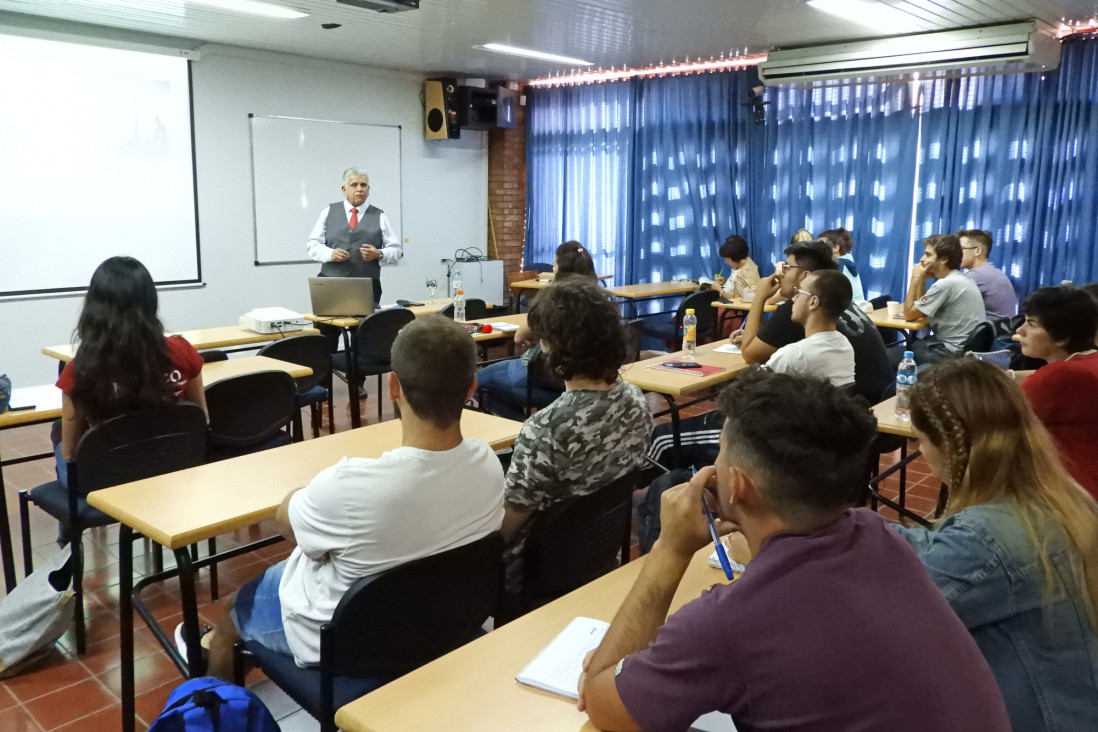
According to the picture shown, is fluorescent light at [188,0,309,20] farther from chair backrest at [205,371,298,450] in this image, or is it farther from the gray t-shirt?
the gray t-shirt

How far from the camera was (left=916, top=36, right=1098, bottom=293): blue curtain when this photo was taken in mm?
6449

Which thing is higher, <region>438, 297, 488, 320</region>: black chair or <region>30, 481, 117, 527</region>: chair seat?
<region>438, 297, 488, 320</region>: black chair

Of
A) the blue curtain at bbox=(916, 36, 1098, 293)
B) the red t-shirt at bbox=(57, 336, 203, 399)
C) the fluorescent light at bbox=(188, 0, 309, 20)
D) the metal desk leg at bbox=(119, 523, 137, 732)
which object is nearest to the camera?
the metal desk leg at bbox=(119, 523, 137, 732)

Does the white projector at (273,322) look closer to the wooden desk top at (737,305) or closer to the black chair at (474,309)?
the black chair at (474,309)

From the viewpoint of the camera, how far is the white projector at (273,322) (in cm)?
490

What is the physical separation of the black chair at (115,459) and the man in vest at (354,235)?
3489 mm

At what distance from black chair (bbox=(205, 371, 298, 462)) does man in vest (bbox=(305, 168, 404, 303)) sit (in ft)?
9.19

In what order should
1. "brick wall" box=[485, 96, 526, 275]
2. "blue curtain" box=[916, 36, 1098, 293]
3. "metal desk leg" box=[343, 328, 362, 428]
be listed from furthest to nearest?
"brick wall" box=[485, 96, 526, 275]
"blue curtain" box=[916, 36, 1098, 293]
"metal desk leg" box=[343, 328, 362, 428]

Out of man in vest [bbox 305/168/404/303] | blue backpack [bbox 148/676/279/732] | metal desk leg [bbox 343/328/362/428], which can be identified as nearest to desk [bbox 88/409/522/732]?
blue backpack [bbox 148/676/279/732]

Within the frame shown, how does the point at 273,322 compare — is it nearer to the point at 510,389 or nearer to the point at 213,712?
the point at 510,389

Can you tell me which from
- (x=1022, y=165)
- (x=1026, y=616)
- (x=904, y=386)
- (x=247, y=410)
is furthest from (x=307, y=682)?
(x=1022, y=165)

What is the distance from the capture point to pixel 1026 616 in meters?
1.33

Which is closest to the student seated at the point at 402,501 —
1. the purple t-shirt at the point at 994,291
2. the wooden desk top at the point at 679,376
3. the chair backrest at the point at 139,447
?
the chair backrest at the point at 139,447

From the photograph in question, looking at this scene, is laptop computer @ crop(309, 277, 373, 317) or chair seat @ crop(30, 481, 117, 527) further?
laptop computer @ crop(309, 277, 373, 317)
